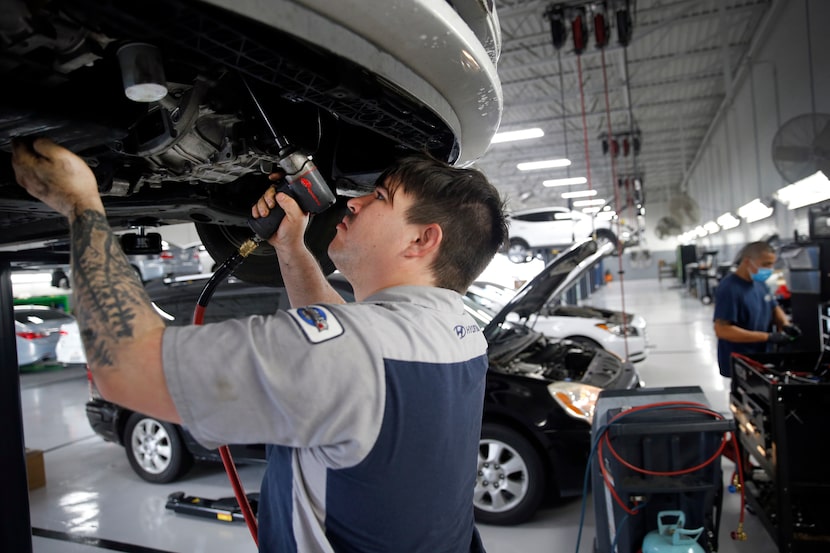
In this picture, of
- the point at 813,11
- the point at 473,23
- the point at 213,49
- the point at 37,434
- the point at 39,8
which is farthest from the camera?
the point at 813,11

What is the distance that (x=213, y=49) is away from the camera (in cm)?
79

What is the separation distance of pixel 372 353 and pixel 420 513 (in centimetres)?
32

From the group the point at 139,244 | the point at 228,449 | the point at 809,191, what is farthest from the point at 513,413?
the point at 809,191

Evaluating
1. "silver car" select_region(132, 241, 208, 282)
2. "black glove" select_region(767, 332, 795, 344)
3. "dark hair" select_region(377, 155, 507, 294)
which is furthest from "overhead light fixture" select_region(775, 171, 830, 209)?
"silver car" select_region(132, 241, 208, 282)

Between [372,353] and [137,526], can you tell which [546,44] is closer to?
[137,526]

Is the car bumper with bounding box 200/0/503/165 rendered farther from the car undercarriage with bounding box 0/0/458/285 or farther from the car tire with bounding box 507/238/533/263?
the car tire with bounding box 507/238/533/263

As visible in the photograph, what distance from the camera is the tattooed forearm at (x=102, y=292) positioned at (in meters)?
0.73

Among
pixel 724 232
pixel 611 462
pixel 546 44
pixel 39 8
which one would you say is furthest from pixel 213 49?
pixel 724 232

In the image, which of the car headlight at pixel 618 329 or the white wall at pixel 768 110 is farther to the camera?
the white wall at pixel 768 110

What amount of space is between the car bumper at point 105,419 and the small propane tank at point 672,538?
3.45 metres

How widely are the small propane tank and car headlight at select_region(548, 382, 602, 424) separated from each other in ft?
2.70

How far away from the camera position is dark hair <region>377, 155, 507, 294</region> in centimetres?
112

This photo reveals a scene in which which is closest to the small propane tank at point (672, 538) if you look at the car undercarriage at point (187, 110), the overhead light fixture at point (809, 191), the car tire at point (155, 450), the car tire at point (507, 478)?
the car tire at point (507, 478)

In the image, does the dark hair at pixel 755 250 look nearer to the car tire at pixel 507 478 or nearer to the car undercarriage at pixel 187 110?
the car tire at pixel 507 478
